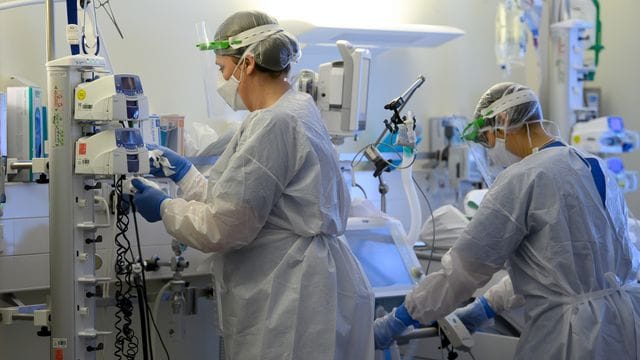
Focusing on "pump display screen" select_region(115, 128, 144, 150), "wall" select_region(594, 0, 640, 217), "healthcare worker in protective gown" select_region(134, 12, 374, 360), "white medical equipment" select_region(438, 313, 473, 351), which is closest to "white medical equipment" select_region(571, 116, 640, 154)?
"wall" select_region(594, 0, 640, 217)

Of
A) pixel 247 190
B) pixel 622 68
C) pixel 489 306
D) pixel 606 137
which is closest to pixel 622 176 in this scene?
pixel 606 137

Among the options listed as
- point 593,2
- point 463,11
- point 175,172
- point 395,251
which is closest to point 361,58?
point 395,251

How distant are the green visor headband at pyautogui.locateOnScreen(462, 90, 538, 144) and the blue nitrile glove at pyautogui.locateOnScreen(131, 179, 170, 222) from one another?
1.03 m

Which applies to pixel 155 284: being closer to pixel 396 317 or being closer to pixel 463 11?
pixel 396 317

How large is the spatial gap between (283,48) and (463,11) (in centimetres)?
247

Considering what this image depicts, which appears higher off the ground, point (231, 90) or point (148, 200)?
point (231, 90)

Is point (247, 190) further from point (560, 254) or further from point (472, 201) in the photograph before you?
point (472, 201)

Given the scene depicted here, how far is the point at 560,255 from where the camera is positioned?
2340mm

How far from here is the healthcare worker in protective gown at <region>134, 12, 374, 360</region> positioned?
7.11 ft

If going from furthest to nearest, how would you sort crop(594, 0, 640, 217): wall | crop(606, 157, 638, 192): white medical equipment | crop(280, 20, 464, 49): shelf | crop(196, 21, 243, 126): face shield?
1. crop(594, 0, 640, 217): wall
2. crop(606, 157, 638, 192): white medical equipment
3. crop(280, 20, 464, 49): shelf
4. crop(196, 21, 243, 126): face shield

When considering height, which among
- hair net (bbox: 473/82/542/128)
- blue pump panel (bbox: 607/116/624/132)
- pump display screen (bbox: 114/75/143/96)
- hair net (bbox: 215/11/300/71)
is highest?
hair net (bbox: 215/11/300/71)

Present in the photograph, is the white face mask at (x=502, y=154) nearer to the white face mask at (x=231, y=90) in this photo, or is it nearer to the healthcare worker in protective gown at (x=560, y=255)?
the healthcare worker in protective gown at (x=560, y=255)

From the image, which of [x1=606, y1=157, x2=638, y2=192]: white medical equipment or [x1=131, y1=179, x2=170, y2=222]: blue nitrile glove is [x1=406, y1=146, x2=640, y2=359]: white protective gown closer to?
[x1=131, y1=179, x2=170, y2=222]: blue nitrile glove

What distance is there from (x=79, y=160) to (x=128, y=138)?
0.46ft
